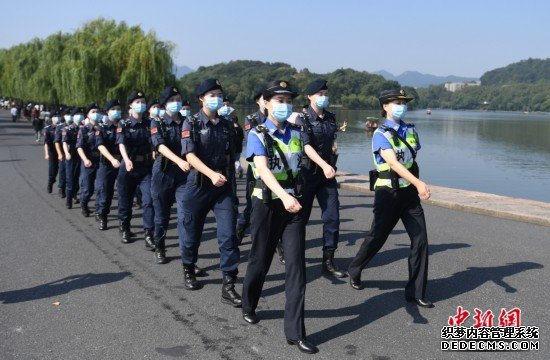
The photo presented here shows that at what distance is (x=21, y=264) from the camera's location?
652 centimetres

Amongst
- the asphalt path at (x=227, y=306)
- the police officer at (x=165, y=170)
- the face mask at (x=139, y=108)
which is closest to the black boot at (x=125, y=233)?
the asphalt path at (x=227, y=306)

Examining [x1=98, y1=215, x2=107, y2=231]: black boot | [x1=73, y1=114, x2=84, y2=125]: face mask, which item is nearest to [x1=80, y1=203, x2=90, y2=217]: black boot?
[x1=98, y1=215, x2=107, y2=231]: black boot

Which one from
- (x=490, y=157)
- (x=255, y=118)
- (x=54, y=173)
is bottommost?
(x=490, y=157)

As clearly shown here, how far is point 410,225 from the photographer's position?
5266mm

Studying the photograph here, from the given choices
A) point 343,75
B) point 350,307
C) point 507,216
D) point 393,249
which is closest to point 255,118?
point 393,249

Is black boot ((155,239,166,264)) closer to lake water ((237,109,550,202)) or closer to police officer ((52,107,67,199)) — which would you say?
police officer ((52,107,67,199))

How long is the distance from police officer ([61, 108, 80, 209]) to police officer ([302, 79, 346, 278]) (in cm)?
585

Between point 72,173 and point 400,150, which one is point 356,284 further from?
point 72,173

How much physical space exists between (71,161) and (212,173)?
660 centimetres

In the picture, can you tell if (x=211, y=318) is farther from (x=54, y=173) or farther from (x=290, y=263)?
(x=54, y=173)

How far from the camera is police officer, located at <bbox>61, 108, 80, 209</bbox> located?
34.6 feet

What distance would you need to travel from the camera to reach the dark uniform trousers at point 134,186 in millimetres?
7531

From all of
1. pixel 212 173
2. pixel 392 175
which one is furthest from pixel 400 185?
pixel 212 173

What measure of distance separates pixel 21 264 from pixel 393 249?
179 inches
